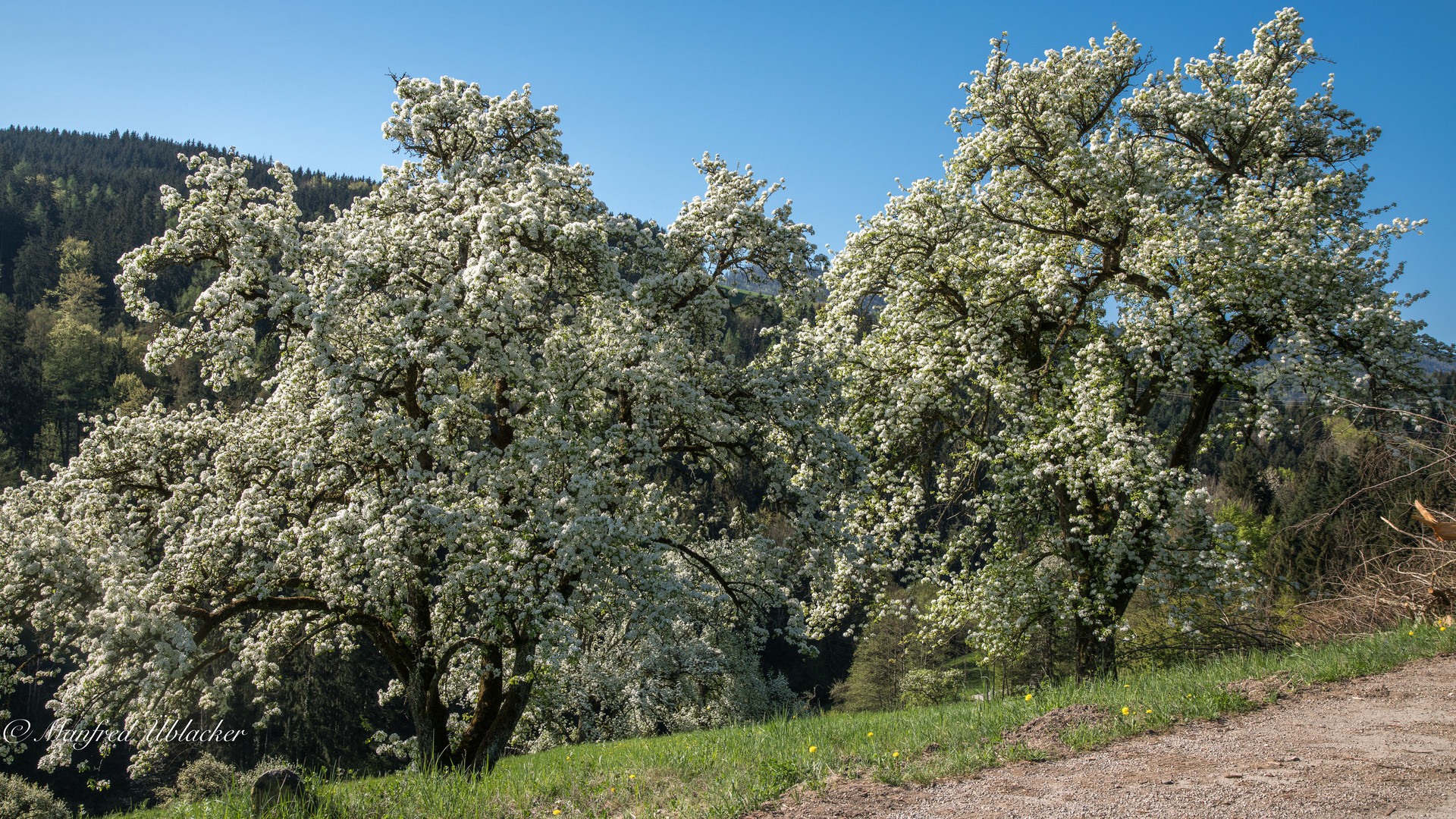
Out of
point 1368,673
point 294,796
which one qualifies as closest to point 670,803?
point 294,796

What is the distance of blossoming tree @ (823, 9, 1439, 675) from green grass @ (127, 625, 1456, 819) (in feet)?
13.5

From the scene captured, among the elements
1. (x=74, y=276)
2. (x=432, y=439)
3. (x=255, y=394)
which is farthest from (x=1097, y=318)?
(x=74, y=276)

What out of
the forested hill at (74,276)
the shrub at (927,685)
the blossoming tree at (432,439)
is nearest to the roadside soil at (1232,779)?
the blossoming tree at (432,439)

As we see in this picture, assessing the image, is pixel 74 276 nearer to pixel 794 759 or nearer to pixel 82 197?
pixel 82 197

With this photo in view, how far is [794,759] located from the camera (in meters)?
6.75

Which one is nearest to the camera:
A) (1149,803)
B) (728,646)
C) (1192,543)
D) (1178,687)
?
(1149,803)

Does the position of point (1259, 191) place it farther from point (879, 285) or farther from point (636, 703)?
point (636, 703)

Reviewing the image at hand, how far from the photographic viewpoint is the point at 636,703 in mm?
31656

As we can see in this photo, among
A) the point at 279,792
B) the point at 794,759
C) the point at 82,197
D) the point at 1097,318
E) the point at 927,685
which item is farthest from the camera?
the point at 82,197

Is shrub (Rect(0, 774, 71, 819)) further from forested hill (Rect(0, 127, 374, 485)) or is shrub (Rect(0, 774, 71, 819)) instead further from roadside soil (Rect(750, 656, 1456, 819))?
roadside soil (Rect(750, 656, 1456, 819))

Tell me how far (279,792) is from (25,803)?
31.4m

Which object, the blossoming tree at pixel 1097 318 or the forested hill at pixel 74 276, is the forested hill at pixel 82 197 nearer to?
the forested hill at pixel 74 276

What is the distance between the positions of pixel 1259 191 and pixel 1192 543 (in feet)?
21.2

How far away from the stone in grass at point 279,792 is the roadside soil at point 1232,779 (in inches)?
135
